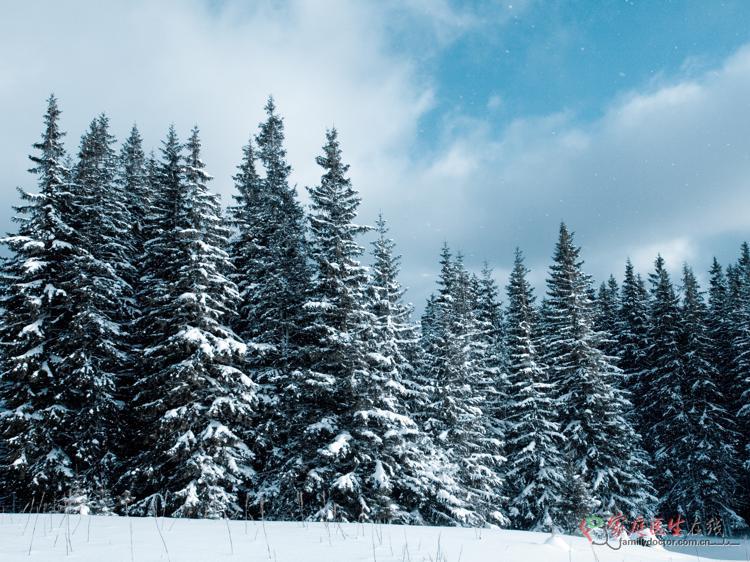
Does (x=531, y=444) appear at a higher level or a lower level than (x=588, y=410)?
lower

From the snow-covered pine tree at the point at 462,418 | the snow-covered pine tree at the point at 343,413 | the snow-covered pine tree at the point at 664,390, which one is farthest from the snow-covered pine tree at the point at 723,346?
the snow-covered pine tree at the point at 343,413

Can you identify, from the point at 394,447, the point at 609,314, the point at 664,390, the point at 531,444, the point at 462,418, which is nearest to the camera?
the point at 394,447

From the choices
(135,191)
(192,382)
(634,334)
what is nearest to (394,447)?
(192,382)

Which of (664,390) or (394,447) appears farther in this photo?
(664,390)

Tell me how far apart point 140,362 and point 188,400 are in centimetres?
369

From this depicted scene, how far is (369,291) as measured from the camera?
23.5m

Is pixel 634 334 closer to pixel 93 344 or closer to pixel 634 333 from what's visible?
pixel 634 333

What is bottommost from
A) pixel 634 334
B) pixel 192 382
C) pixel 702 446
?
pixel 702 446

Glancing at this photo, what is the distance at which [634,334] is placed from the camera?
138 ft

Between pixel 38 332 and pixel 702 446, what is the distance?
128 ft

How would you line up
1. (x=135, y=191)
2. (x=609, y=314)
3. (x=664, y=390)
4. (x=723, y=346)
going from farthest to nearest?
(x=609, y=314), (x=723, y=346), (x=664, y=390), (x=135, y=191)

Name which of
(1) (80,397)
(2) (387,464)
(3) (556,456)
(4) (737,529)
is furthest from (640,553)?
(4) (737,529)

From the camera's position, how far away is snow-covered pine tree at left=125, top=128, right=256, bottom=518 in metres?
18.4

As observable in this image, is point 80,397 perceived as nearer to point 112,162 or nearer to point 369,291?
point 369,291
